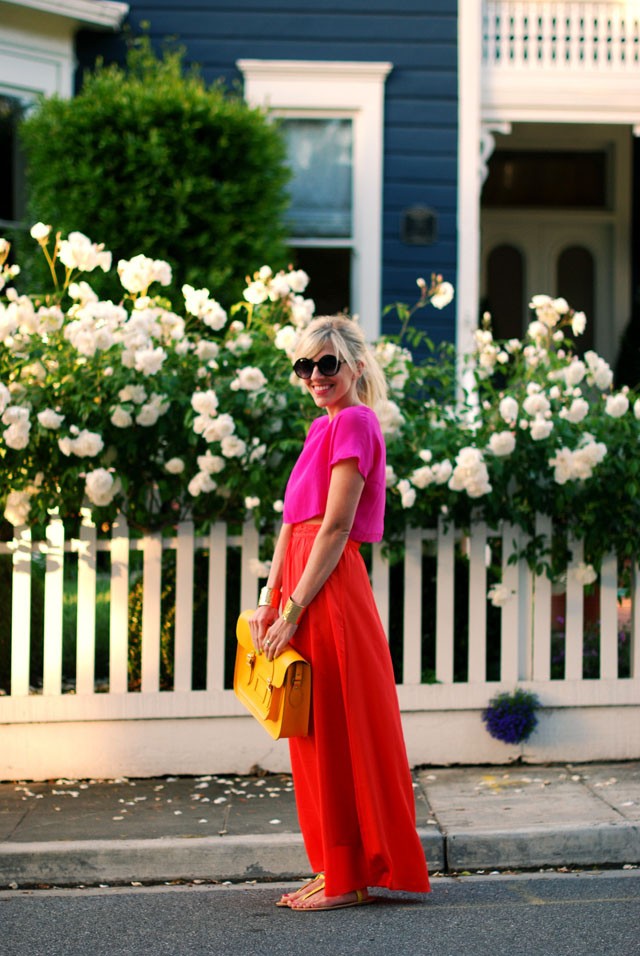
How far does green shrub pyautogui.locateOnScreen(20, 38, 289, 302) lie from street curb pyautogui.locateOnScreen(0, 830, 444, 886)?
4300 millimetres

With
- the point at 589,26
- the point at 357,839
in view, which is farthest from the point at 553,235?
the point at 357,839

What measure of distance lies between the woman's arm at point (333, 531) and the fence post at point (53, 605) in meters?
1.86

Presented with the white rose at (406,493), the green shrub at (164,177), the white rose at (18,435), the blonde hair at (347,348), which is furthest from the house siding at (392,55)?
the blonde hair at (347,348)

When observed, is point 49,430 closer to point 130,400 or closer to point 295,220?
point 130,400

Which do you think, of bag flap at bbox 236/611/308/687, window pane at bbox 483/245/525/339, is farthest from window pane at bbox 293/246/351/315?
bag flap at bbox 236/611/308/687

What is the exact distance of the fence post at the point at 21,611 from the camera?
542 cm

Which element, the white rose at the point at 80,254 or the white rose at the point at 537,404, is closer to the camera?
the white rose at the point at 537,404

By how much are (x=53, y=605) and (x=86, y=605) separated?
0.50 feet

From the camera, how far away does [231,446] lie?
510 centimetres

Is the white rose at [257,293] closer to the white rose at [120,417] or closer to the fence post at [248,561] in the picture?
the white rose at [120,417]

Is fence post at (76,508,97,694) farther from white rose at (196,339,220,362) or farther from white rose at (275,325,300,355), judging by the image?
white rose at (275,325,300,355)

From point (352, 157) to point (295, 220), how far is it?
0.61 m

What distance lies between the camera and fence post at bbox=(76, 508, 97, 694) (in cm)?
543

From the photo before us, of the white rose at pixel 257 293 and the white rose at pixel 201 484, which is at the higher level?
the white rose at pixel 257 293
